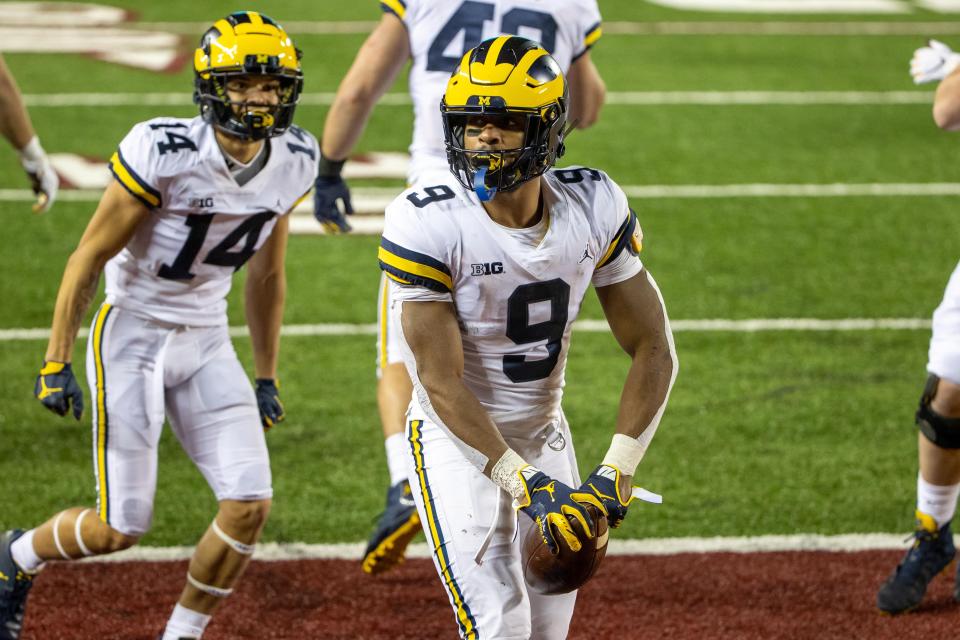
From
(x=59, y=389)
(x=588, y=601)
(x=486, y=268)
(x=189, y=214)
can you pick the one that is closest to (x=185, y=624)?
(x=59, y=389)

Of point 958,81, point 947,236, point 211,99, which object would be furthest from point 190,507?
point 947,236

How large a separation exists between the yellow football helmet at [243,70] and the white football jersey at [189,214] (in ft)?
0.33

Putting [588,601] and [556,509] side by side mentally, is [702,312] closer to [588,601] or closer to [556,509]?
[588,601]

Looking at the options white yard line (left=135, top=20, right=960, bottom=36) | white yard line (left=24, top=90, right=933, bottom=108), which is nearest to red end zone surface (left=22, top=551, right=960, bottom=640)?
white yard line (left=24, top=90, right=933, bottom=108)

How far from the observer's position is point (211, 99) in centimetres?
390

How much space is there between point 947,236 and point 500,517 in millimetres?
5732

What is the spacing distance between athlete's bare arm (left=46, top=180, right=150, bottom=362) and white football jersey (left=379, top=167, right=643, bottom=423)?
101cm

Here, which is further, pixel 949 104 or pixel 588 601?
pixel 588 601

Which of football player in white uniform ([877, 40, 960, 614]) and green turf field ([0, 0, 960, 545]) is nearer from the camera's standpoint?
football player in white uniform ([877, 40, 960, 614])

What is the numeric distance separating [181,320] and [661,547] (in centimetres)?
187

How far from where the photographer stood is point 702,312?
7008 millimetres

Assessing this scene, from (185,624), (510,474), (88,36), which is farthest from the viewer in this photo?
(88,36)

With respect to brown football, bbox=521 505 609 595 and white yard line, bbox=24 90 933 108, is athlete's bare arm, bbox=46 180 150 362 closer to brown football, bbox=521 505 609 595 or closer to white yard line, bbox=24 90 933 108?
brown football, bbox=521 505 609 595

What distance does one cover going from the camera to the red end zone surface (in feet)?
13.6
